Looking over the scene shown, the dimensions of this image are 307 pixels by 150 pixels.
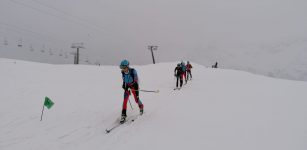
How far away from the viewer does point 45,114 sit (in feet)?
31.2

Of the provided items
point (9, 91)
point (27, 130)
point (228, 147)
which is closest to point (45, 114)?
point (27, 130)

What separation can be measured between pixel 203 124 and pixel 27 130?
620cm

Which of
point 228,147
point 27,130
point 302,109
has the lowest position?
point 27,130

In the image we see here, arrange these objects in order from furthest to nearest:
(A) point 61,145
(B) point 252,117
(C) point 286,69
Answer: (C) point 286,69
(B) point 252,117
(A) point 61,145

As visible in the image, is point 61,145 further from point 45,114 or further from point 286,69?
point 286,69

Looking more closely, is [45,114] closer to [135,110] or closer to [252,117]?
[135,110]

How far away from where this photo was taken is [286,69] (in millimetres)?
151500

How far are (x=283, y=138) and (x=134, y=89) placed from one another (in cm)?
499

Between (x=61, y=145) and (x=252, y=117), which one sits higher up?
(x=252, y=117)

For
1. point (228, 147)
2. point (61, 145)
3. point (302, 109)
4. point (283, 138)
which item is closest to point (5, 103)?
point (61, 145)

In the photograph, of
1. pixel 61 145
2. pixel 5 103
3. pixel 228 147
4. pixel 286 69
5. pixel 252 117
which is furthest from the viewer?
pixel 286 69

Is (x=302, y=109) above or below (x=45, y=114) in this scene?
above

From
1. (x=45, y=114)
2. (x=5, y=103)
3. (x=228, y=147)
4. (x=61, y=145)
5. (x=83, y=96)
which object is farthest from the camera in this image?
(x=83, y=96)

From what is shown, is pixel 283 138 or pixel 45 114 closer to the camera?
pixel 283 138
